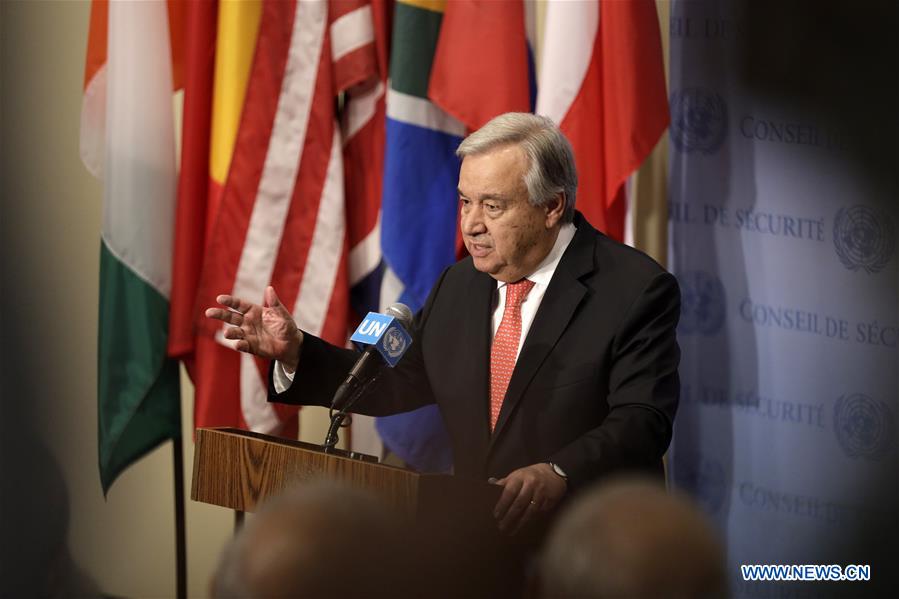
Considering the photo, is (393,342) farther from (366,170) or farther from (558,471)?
(366,170)

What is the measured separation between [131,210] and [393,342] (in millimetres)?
1993

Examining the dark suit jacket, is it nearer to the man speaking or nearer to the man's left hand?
the man speaking

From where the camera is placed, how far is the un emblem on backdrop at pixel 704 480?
11.8ft

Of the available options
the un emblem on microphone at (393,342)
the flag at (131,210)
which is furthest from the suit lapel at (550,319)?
the flag at (131,210)

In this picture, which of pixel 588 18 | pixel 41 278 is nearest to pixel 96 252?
pixel 41 278

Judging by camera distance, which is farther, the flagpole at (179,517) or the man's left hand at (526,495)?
the flagpole at (179,517)

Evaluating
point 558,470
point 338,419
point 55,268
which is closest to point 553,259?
point 558,470

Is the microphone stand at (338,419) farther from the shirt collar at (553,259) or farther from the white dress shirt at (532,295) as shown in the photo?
the shirt collar at (553,259)

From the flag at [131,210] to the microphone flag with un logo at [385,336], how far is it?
1.90 meters

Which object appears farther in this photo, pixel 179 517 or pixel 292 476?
pixel 179 517

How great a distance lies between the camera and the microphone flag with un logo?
203 cm

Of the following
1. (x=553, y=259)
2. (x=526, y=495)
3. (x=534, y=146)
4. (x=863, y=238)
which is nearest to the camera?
(x=526, y=495)

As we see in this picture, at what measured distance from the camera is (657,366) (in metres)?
2.37

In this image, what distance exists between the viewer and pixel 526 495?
192 centimetres
